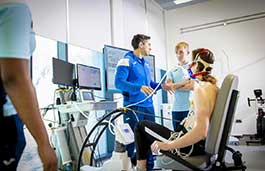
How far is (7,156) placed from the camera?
74cm

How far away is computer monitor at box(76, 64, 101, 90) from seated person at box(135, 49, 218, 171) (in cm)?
169

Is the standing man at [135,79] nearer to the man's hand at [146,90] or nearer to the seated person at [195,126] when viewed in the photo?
the man's hand at [146,90]

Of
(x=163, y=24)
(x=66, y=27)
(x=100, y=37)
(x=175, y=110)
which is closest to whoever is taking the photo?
(x=175, y=110)

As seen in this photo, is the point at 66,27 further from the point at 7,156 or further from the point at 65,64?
the point at 7,156

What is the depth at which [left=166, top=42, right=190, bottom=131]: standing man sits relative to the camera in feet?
11.1

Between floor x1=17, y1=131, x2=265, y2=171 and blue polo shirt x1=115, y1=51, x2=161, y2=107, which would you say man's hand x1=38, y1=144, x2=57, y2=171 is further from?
blue polo shirt x1=115, y1=51, x2=161, y2=107

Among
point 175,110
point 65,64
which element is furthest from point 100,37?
point 175,110

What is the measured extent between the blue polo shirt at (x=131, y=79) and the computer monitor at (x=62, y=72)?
71 centimetres

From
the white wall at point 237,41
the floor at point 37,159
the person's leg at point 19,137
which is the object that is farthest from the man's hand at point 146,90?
the white wall at point 237,41

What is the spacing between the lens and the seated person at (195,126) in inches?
68.3

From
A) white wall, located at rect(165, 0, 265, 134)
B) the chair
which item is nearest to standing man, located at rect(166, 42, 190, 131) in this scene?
the chair

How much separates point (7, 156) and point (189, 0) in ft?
22.6

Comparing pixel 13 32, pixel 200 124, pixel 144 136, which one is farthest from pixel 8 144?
pixel 144 136

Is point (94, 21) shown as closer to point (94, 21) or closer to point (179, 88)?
point (94, 21)
